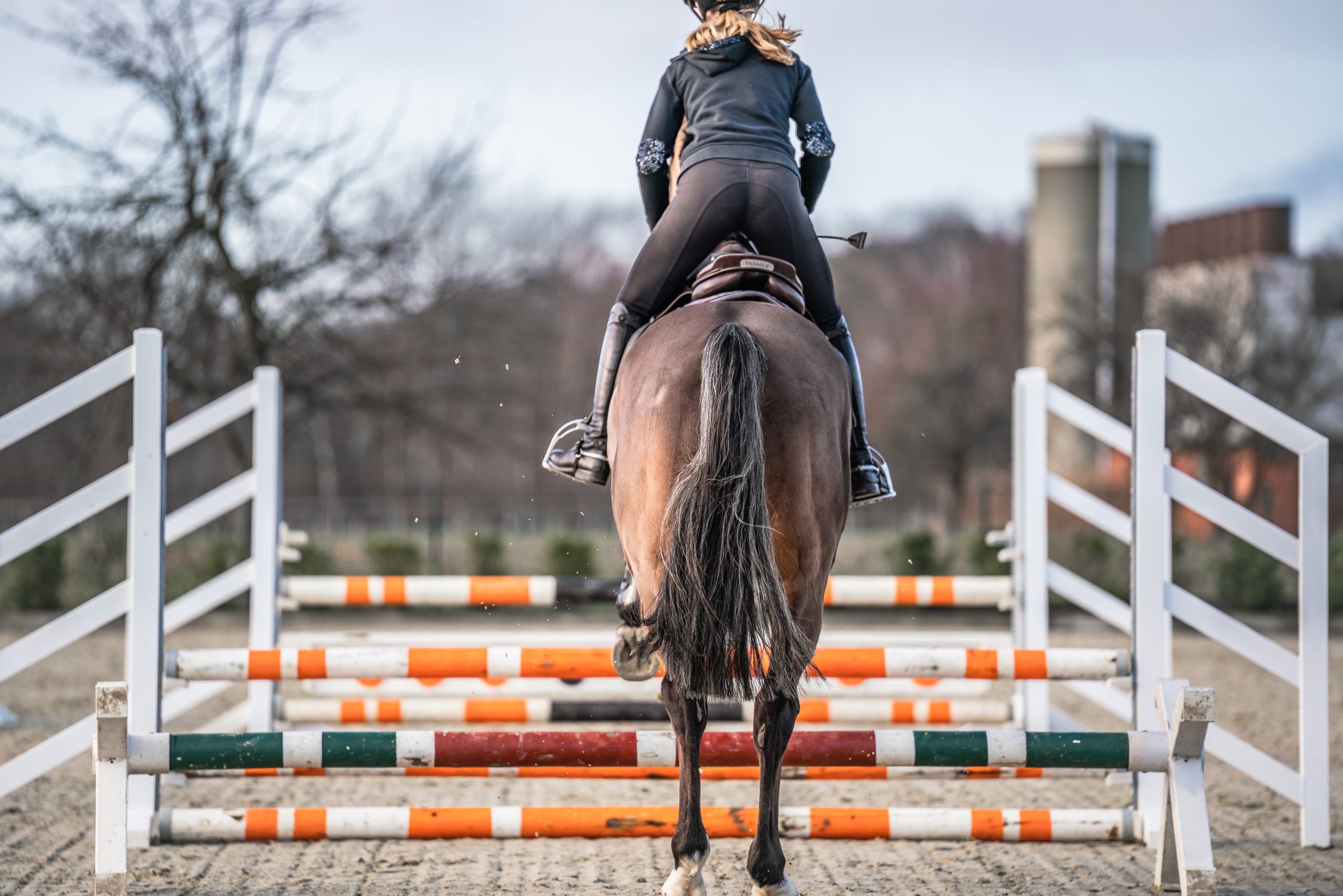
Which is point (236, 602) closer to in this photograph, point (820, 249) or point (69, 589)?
point (69, 589)

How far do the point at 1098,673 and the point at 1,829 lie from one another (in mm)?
4621

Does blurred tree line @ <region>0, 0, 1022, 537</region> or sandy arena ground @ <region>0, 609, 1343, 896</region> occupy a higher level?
blurred tree line @ <region>0, 0, 1022, 537</region>

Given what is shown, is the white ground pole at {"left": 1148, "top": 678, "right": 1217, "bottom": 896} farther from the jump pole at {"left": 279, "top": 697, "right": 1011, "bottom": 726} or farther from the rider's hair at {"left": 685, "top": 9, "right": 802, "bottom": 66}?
the rider's hair at {"left": 685, "top": 9, "right": 802, "bottom": 66}

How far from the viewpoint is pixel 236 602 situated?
15992 mm

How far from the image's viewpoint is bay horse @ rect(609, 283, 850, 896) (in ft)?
10.8

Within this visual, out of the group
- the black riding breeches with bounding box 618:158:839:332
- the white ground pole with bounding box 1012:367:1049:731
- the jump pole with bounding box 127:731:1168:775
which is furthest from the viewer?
the white ground pole with bounding box 1012:367:1049:731

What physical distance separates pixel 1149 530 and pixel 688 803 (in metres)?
2.33

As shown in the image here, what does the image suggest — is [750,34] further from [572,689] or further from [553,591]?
[572,689]

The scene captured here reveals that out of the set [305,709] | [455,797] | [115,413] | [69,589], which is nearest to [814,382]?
[455,797]

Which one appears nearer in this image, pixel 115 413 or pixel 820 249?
pixel 820 249

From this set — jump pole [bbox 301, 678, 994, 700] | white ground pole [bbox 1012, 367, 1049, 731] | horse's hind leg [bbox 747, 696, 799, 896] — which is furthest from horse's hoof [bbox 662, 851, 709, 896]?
white ground pole [bbox 1012, 367, 1049, 731]

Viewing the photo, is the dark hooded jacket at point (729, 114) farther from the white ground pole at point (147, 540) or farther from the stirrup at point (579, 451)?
the white ground pole at point (147, 540)

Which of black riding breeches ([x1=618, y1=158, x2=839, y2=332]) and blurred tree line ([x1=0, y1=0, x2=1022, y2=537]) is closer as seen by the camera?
black riding breeches ([x1=618, y1=158, x2=839, y2=332])

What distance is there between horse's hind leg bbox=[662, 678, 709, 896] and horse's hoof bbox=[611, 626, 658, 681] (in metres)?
0.46
